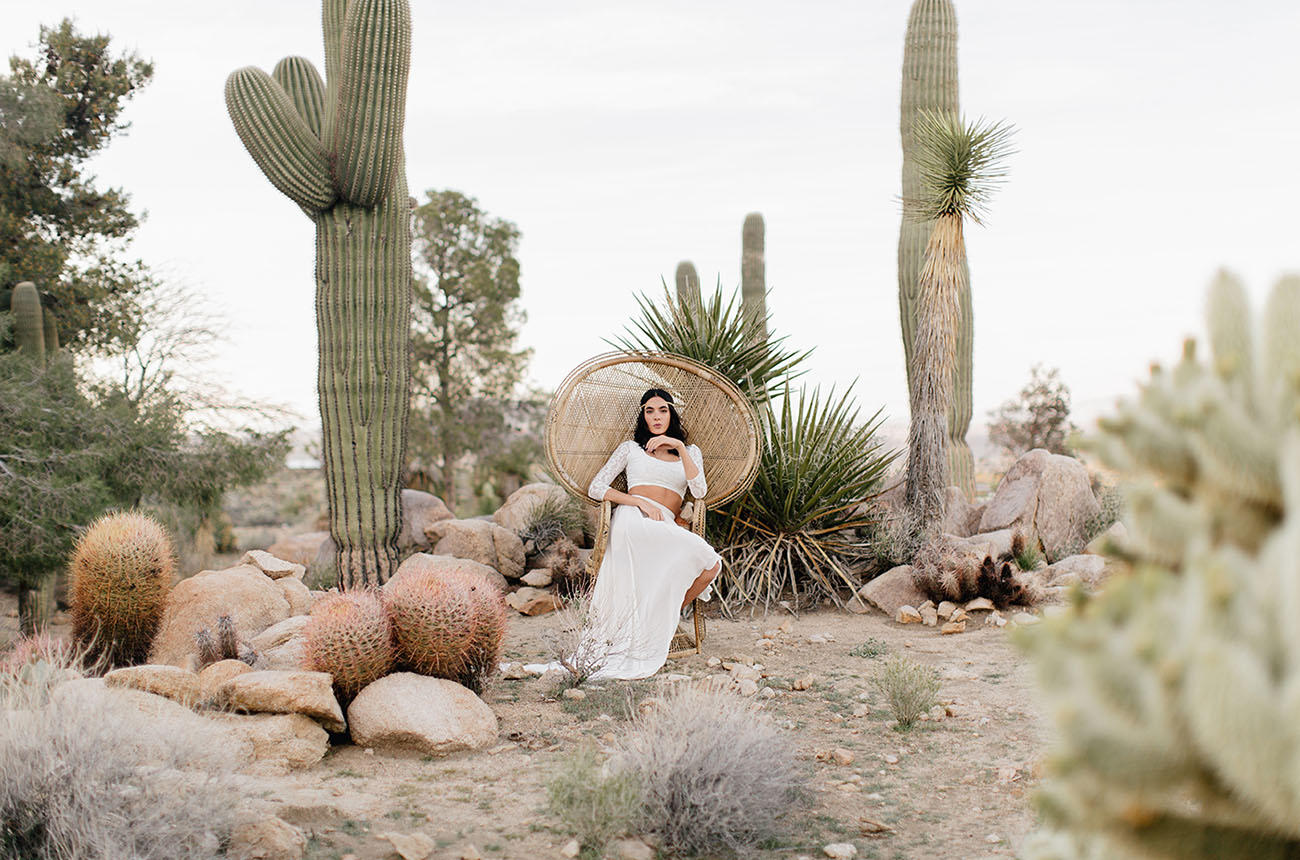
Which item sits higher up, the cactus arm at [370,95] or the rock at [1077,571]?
the cactus arm at [370,95]

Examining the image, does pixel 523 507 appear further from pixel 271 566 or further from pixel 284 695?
pixel 284 695

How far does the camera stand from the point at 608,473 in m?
6.43

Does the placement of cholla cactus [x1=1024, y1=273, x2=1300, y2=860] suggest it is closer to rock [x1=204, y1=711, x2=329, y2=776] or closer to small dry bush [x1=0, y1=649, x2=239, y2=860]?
small dry bush [x1=0, y1=649, x2=239, y2=860]

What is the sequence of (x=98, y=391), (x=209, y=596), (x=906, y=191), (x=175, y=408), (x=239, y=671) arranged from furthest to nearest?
(x=175, y=408)
(x=98, y=391)
(x=906, y=191)
(x=209, y=596)
(x=239, y=671)

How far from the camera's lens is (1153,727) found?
1211 mm

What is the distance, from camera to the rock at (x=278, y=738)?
3828 millimetres

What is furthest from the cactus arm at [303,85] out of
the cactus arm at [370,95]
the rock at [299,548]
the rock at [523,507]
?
the rock at [299,548]

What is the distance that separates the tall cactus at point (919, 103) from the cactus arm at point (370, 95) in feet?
15.7

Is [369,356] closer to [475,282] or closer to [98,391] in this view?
[98,391]

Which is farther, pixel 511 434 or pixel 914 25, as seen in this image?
pixel 511 434

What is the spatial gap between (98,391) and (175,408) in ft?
4.69

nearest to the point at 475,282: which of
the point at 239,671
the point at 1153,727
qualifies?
the point at 239,671

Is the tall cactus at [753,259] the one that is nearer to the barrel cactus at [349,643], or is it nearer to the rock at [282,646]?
the rock at [282,646]

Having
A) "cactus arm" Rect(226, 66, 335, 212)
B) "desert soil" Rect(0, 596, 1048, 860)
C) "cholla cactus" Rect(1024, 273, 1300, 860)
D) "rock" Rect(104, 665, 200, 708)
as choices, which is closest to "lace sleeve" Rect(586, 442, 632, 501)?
"desert soil" Rect(0, 596, 1048, 860)
